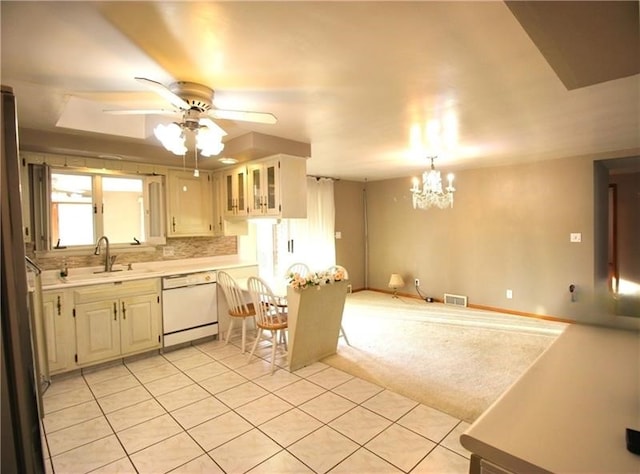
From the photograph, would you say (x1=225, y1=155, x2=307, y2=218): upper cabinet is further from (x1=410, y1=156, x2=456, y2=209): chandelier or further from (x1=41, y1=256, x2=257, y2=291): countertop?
(x1=410, y1=156, x2=456, y2=209): chandelier

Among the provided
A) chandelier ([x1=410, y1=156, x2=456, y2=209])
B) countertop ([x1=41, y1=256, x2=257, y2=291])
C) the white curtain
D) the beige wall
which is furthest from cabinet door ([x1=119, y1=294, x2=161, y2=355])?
the beige wall

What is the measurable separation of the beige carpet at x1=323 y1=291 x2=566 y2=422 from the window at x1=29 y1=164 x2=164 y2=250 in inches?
111

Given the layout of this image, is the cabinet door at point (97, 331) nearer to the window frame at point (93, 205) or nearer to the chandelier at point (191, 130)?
the window frame at point (93, 205)

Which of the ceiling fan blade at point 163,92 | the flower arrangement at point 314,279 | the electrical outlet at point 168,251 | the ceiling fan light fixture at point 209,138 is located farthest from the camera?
the electrical outlet at point 168,251

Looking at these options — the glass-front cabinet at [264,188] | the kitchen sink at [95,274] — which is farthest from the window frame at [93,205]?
the glass-front cabinet at [264,188]

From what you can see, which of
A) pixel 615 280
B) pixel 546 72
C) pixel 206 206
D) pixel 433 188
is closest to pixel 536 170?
pixel 433 188

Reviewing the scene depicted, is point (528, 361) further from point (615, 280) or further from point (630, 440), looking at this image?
point (615, 280)

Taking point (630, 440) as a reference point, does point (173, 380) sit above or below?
below

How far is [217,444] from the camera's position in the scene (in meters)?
2.14

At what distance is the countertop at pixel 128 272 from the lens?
3.16 meters

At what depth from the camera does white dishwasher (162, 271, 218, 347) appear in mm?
3686

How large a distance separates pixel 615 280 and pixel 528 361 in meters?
3.57

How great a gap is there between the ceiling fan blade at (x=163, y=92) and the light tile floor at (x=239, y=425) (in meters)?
2.16

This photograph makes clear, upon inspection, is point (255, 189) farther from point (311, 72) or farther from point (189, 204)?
point (311, 72)
